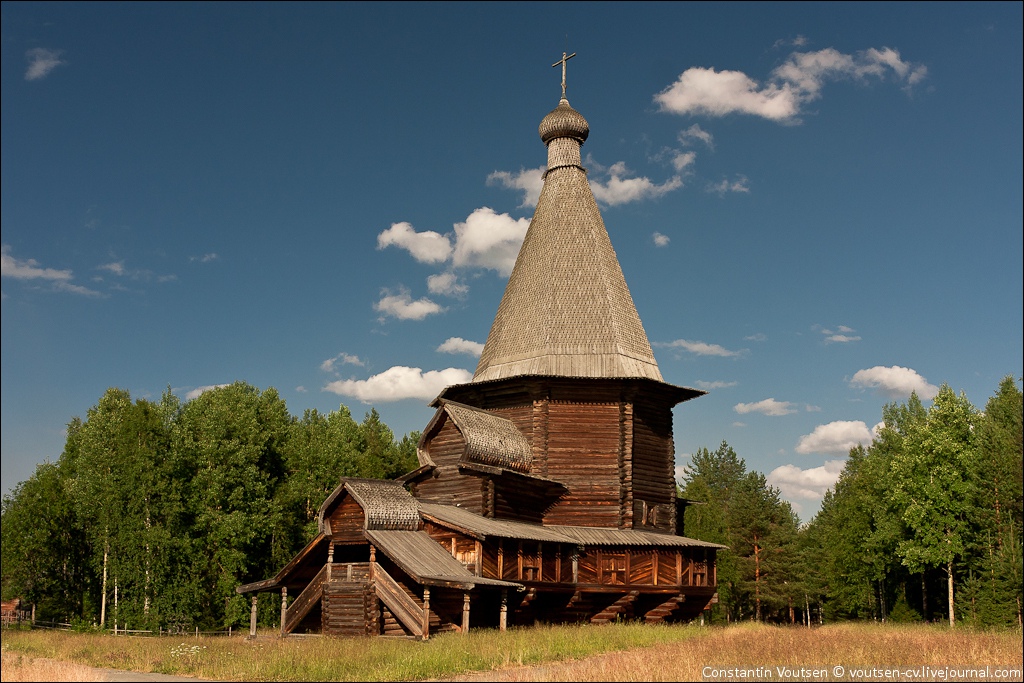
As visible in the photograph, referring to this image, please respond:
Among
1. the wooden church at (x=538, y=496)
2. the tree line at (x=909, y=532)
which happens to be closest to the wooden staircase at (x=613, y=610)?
the wooden church at (x=538, y=496)

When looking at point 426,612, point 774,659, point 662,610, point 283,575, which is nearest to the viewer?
point 774,659

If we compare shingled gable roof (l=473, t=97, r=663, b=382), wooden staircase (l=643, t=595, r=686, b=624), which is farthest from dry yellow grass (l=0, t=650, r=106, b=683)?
wooden staircase (l=643, t=595, r=686, b=624)

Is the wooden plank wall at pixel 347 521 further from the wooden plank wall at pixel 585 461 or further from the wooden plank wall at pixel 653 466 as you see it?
the wooden plank wall at pixel 653 466

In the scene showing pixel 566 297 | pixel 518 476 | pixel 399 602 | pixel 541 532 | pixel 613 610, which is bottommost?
pixel 613 610

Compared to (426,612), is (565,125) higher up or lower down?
higher up

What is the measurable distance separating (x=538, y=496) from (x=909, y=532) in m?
19.3

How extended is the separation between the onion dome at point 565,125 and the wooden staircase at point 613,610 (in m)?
18.0

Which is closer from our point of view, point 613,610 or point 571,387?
point 613,610

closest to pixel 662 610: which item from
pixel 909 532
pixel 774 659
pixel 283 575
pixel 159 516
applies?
pixel 283 575

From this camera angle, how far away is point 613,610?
27.0 m

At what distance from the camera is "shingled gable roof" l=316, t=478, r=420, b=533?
23.6 m

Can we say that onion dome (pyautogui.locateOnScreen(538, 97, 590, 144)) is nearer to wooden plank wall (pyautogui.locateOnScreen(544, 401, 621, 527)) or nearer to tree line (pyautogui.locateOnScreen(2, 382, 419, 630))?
wooden plank wall (pyautogui.locateOnScreen(544, 401, 621, 527))

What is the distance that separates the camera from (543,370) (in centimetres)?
2911

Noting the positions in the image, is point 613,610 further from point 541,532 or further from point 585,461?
point 585,461
